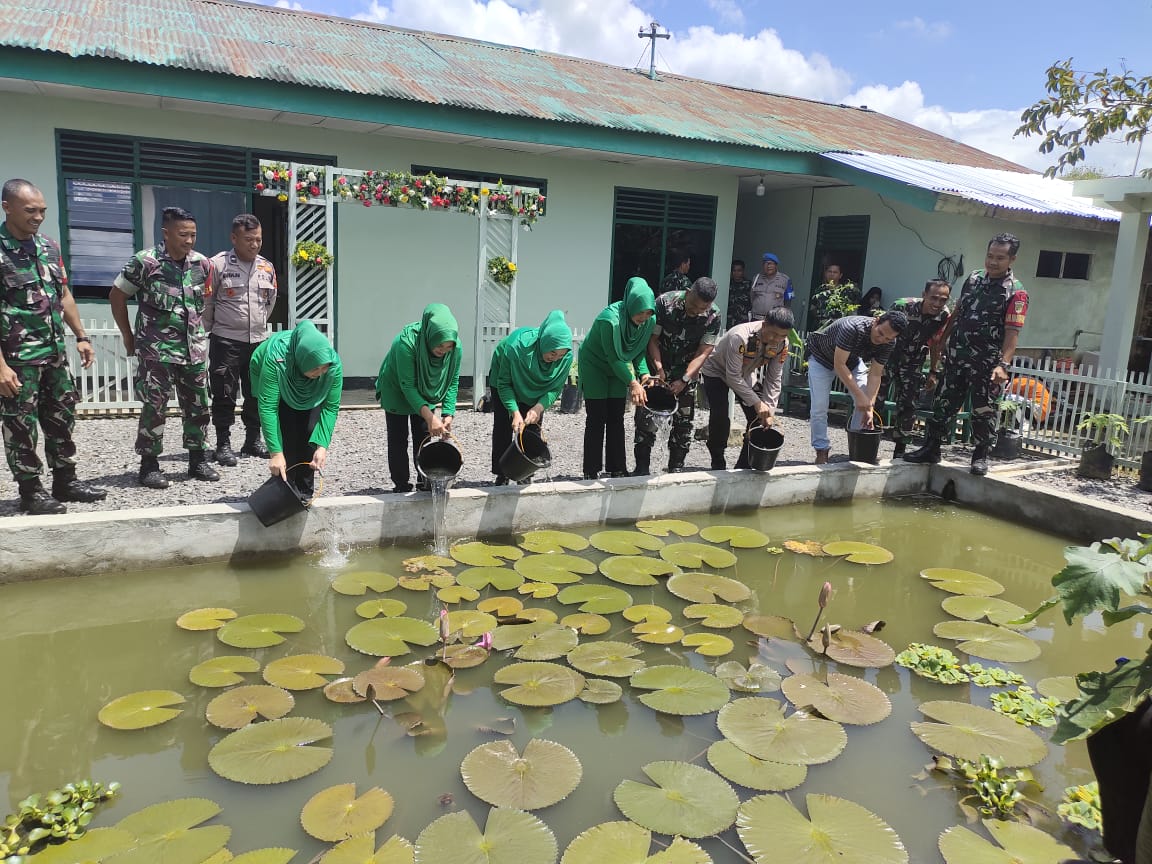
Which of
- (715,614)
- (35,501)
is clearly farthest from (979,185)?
(35,501)

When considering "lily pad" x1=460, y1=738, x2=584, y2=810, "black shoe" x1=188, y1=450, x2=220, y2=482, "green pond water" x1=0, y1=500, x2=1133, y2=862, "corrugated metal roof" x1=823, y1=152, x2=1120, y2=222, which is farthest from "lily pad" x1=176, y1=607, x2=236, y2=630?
"corrugated metal roof" x1=823, y1=152, x2=1120, y2=222

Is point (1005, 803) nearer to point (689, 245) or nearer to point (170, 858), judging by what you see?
point (170, 858)

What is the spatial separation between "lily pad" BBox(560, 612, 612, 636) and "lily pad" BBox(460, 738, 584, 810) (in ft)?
2.93

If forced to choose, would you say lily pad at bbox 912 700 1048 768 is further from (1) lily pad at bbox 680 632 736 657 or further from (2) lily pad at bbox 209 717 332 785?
(2) lily pad at bbox 209 717 332 785

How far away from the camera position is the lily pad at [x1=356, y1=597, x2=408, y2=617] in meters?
3.78

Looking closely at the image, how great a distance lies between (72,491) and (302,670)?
7.73 feet

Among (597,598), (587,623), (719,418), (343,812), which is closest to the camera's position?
(343,812)

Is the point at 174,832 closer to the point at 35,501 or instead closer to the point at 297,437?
the point at 297,437

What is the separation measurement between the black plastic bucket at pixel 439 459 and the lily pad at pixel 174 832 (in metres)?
2.25

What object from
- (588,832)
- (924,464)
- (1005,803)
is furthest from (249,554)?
(924,464)

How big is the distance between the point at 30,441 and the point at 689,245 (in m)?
8.56

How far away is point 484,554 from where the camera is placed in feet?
14.8

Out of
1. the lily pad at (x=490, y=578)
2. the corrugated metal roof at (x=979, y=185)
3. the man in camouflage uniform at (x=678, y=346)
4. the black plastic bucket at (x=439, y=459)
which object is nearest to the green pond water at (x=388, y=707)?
the lily pad at (x=490, y=578)

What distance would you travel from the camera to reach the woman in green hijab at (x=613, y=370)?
202 inches
